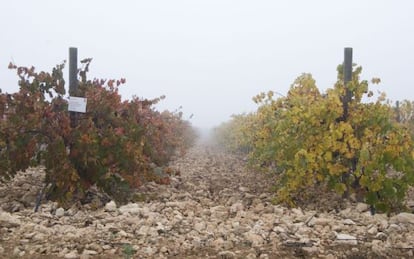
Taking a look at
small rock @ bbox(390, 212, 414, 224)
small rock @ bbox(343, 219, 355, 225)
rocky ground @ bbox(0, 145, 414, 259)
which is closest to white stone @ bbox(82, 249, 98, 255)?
rocky ground @ bbox(0, 145, 414, 259)

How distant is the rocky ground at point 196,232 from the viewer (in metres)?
4.05

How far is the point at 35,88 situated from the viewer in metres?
5.98

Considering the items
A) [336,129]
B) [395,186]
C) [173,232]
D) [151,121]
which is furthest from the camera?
[151,121]

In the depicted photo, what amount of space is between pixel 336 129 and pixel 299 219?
1.44 meters

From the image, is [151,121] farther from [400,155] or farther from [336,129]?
[400,155]

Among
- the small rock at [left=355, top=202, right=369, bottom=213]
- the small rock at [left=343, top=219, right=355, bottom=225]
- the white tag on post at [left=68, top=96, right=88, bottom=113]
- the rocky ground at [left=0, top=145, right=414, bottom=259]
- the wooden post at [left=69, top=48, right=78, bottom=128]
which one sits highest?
the wooden post at [left=69, top=48, right=78, bottom=128]

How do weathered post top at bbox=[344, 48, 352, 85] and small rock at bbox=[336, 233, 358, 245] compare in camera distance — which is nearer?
small rock at bbox=[336, 233, 358, 245]

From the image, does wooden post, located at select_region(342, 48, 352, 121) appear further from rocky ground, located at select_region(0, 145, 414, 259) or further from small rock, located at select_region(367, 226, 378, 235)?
small rock, located at select_region(367, 226, 378, 235)

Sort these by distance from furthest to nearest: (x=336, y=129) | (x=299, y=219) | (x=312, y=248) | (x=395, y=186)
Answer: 1. (x=336, y=129)
2. (x=395, y=186)
3. (x=299, y=219)
4. (x=312, y=248)

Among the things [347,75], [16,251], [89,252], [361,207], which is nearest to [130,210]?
[89,252]

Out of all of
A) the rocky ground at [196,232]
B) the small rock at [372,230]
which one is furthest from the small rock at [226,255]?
the small rock at [372,230]

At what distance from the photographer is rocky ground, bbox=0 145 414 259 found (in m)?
4.05

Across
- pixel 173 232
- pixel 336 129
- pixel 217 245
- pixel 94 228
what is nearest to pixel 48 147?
pixel 94 228

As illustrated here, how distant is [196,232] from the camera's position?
4.55 meters
